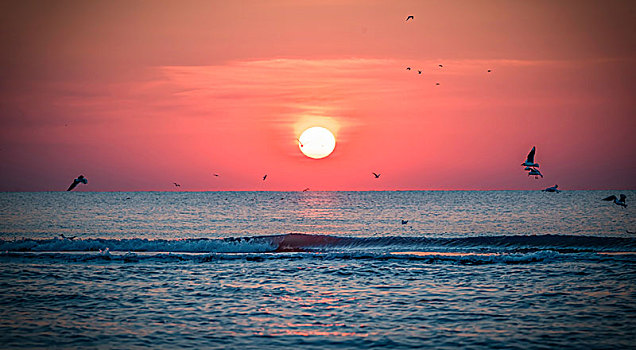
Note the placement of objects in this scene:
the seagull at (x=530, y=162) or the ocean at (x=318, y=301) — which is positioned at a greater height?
the seagull at (x=530, y=162)

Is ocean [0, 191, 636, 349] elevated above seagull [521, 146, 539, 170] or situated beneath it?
situated beneath

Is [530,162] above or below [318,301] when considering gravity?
above

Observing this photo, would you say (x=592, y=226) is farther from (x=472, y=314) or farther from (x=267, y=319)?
(x=267, y=319)

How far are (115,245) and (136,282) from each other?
1661 cm

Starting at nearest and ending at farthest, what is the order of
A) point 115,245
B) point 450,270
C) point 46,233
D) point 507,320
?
point 507,320 < point 450,270 < point 115,245 < point 46,233

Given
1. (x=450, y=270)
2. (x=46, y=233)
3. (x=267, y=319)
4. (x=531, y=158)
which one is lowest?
(x=267, y=319)

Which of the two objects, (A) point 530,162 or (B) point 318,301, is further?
(A) point 530,162

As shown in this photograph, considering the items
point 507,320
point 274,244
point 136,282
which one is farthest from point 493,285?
point 274,244

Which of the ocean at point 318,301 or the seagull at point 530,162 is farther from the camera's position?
the seagull at point 530,162

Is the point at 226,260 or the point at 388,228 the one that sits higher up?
the point at 388,228

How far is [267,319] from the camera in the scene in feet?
45.0

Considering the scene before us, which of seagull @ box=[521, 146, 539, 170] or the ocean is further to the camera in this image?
seagull @ box=[521, 146, 539, 170]

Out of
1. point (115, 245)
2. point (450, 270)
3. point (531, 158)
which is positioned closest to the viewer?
point (450, 270)

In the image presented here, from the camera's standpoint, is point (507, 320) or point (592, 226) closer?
point (507, 320)
